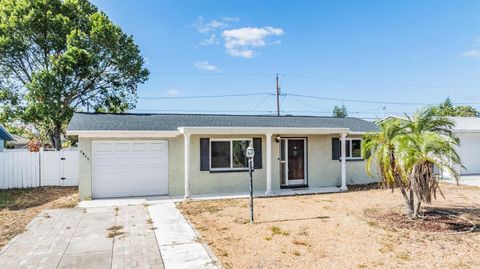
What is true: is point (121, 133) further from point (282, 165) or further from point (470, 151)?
point (470, 151)

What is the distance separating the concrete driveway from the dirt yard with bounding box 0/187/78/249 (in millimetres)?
315

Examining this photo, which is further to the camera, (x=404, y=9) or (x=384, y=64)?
(x=384, y=64)

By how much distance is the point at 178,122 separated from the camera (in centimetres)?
1212

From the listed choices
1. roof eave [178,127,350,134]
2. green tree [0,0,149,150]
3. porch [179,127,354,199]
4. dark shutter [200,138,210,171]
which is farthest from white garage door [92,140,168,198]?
green tree [0,0,149,150]

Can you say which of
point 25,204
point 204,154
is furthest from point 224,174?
point 25,204

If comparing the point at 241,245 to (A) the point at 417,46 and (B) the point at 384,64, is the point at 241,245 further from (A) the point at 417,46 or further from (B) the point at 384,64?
(B) the point at 384,64

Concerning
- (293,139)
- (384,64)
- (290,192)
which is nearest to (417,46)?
(384,64)

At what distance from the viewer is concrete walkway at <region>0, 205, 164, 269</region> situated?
492 cm

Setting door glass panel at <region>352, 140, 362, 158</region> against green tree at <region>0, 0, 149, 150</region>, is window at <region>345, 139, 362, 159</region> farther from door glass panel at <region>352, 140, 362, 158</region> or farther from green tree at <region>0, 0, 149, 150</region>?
green tree at <region>0, 0, 149, 150</region>

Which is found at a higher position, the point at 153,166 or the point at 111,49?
the point at 111,49

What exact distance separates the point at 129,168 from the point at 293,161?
6.44 meters

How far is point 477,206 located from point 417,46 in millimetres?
13064

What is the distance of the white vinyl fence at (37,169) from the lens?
1255 cm

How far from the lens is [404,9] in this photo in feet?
46.1
